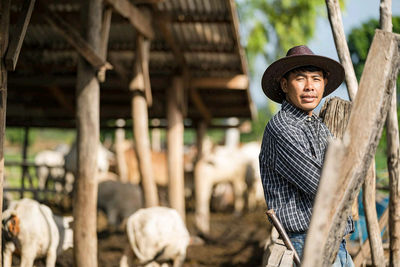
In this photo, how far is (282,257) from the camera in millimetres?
2492

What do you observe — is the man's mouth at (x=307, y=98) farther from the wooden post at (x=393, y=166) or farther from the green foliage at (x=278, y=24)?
the green foliage at (x=278, y=24)

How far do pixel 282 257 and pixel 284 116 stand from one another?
0.69m

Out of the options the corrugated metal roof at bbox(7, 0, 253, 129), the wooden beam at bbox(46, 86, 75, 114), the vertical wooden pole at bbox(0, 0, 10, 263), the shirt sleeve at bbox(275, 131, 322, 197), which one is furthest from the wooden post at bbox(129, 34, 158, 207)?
the shirt sleeve at bbox(275, 131, 322, 197)

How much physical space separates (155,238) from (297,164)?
10.6ft

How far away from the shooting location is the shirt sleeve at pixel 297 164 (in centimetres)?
257

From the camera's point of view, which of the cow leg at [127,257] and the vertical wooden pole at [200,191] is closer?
the cow leg at [127,257]

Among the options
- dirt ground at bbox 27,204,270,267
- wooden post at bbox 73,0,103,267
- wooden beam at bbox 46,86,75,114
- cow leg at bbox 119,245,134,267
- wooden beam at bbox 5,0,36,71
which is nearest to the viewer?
wooden beam at bbox 5,0,36,71

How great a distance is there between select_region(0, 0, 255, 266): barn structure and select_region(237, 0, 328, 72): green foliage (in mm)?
10138

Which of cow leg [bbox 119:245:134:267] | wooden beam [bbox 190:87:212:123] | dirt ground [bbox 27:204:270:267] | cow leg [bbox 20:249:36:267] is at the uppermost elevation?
wooden beam [bbox 190:87:212:123]

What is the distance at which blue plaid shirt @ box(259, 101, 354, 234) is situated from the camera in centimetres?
258

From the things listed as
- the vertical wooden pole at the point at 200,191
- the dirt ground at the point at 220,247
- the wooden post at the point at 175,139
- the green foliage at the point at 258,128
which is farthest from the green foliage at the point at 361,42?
the green foliage at the point at 258,128

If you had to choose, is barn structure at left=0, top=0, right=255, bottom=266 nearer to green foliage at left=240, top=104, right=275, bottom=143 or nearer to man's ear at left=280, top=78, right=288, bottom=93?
man's ear at left=280, top=78, right=288, bottom=93

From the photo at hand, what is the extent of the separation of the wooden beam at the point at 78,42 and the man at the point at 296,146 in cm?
245

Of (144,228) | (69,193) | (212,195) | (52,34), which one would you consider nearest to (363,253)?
(144,228)
